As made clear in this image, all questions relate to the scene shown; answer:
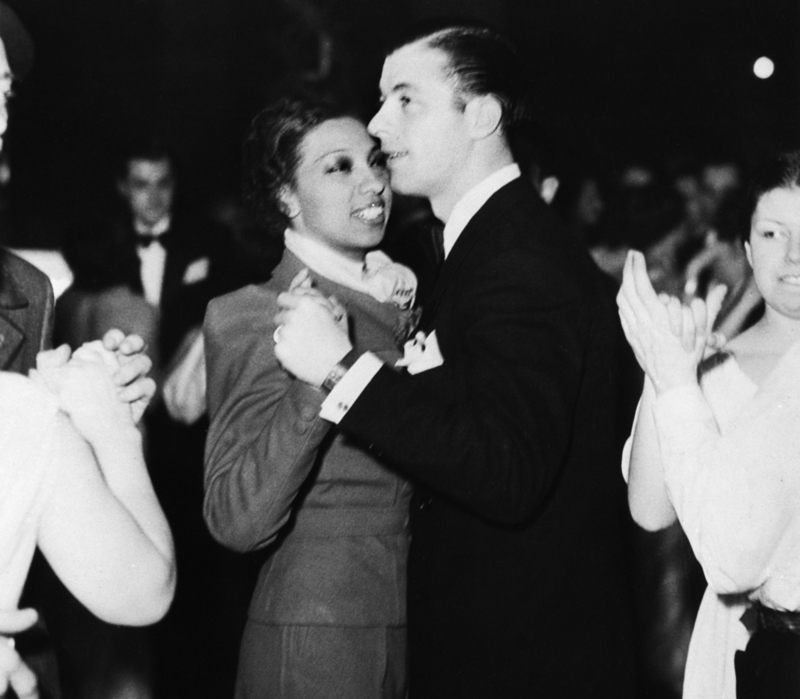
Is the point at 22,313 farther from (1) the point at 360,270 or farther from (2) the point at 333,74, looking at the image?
(2) the point at 333,74

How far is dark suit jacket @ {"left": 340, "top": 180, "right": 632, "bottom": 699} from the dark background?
459 millimetres

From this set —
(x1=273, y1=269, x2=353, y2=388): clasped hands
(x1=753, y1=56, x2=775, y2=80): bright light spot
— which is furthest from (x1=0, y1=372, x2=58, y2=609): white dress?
(x1=753, y1=56, x2=775, y2=80): bright light spot

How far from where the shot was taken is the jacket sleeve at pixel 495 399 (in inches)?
54.1

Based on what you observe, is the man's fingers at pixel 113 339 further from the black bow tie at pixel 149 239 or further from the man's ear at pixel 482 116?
the man's ear at pixel 482 116

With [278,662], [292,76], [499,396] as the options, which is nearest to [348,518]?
[278,662]

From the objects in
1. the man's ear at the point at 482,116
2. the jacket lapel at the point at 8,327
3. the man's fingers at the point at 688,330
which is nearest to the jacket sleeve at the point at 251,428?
the jacket lapel at the point at 8,327

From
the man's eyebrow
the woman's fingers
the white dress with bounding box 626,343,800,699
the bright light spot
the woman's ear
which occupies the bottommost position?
the white dress with bounding box 626,343,800,699

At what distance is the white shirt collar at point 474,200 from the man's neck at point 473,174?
1cm

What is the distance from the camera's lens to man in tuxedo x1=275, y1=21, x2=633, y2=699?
1.40 metres

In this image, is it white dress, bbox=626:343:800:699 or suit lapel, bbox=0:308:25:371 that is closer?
white dress, bbox=626:343:800:699

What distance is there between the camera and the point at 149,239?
188cm

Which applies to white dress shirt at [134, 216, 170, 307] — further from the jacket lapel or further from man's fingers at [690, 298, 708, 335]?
man's fingers at [690, 298, 708, 335]

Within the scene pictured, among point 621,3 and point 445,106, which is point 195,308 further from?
point 621,3

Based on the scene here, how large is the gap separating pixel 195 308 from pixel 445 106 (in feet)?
2.00
